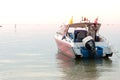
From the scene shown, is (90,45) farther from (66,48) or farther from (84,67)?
(84,67)

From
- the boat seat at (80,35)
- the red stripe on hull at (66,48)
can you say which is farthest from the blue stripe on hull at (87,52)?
the boat seat at (80,35)

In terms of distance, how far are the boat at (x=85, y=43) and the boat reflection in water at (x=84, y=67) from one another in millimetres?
445

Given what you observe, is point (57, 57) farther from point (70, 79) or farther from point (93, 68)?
point (70, 79)

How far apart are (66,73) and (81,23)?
937 centimetres

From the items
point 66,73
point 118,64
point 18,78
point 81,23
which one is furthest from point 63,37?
point 18,78

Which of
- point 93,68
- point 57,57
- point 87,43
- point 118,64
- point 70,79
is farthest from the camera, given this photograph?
point 57,57

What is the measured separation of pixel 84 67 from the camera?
79.9 ft

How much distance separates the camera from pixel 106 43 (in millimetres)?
28328

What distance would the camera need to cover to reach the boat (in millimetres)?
27406

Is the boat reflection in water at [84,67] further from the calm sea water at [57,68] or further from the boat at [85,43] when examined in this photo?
the boat at [85,43]

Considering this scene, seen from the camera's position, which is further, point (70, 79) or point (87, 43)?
point (87, 43)

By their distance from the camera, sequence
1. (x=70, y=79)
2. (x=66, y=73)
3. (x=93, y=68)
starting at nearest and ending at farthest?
(x=70, y=79) < (x=66, y=73) < (x=93, y=68)

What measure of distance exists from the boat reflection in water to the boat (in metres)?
0.44

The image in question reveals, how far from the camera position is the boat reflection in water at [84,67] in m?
20.8
